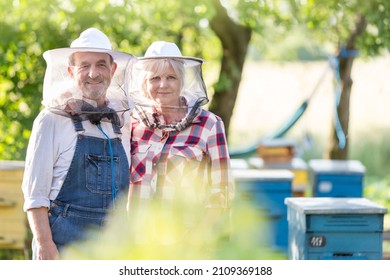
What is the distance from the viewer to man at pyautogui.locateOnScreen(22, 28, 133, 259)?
236cm

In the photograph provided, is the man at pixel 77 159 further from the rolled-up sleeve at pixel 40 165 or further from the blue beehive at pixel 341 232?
the blue beehive at pixel 341 232

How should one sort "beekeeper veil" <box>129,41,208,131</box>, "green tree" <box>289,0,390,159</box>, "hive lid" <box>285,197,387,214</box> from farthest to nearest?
"green tree" <box>289,0,390,159</box>
"hive lid" <box>285,197,387,214</box>
"beekeeper veil" <box>129,41,208,131</box>

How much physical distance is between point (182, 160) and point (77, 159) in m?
0.37

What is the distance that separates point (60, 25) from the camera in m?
5.91

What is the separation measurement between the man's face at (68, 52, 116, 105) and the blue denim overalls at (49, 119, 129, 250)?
140 millimetres

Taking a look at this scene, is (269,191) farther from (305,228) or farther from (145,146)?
(145,146)

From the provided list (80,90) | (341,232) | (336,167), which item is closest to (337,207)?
(341,232)

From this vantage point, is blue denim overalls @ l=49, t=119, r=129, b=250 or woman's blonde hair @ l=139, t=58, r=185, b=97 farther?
woman's blonde hair @ l=139, t=58, r=185, b=97

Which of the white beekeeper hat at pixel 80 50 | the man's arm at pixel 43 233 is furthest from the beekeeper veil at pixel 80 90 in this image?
the man's arm at pixel 43 233

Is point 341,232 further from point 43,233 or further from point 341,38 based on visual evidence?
point 341,38

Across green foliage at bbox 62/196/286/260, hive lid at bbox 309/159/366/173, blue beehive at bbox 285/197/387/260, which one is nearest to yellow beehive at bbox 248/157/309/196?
hive lid at bbox 309/159/366/173

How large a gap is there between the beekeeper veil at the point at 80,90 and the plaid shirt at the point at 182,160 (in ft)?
0.44

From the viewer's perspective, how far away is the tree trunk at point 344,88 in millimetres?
7680

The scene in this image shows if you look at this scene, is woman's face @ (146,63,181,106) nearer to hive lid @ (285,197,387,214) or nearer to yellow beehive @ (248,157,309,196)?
hive lid @ (285,197,387,214)
